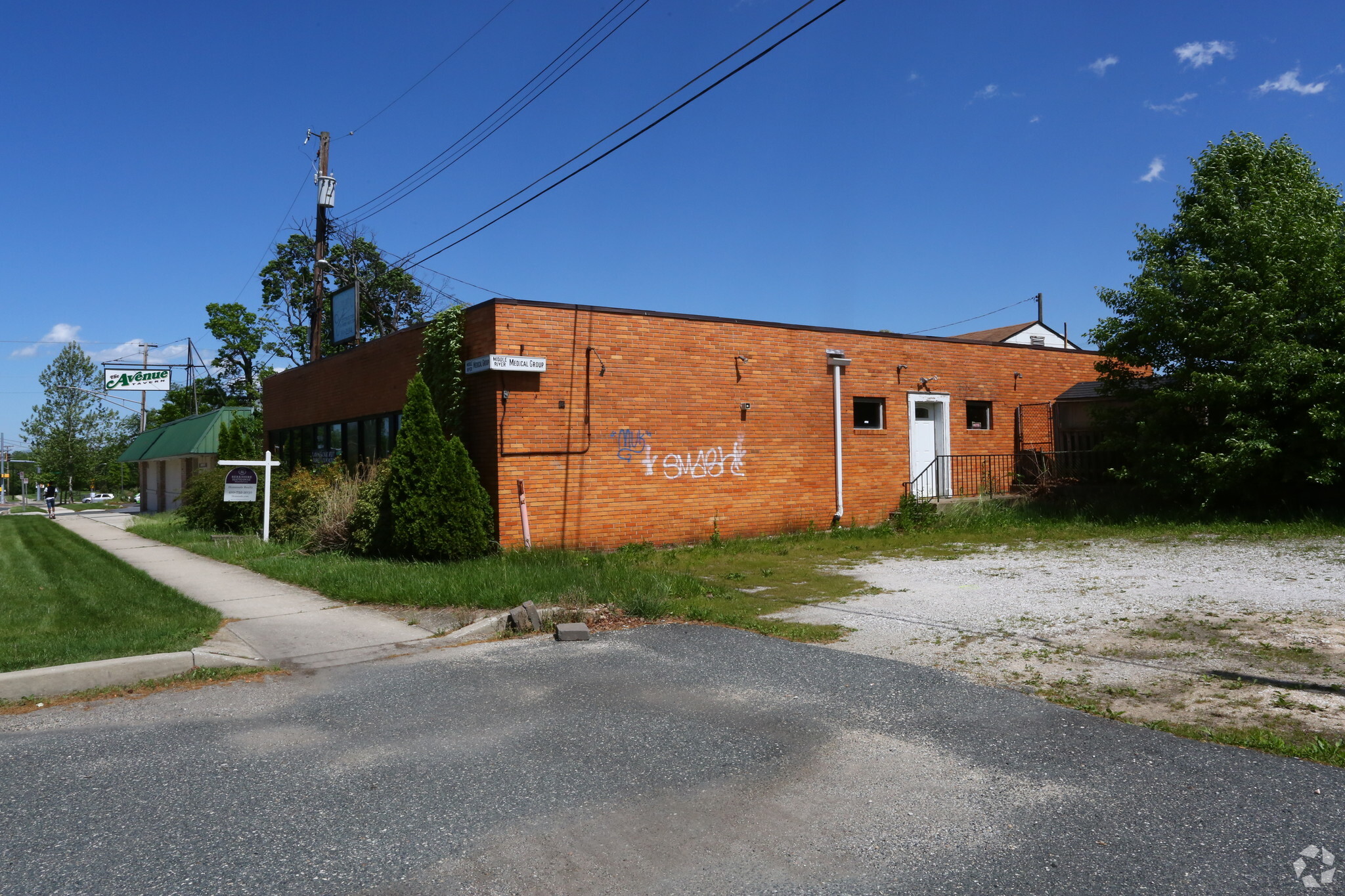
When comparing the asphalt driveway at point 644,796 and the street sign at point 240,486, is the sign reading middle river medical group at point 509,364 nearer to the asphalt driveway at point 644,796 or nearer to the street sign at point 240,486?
the street sign at point 240,486

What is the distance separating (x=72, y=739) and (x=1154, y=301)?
19.0 m

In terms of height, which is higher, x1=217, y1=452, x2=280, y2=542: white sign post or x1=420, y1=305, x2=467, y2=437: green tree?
x1=420, y1=305, x2=467, y2=437: green tree

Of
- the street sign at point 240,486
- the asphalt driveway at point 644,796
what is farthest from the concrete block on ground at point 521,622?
the street sign at point 240,486

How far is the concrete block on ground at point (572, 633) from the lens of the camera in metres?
8.58

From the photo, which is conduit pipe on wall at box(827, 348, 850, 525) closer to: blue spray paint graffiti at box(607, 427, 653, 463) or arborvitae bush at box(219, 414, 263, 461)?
blue spray paint graffiti at box(607, 427, 653, 463)

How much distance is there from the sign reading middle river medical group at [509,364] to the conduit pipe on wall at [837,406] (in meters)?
6.49

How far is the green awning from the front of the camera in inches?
1244

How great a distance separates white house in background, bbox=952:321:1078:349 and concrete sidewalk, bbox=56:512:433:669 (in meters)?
35.4

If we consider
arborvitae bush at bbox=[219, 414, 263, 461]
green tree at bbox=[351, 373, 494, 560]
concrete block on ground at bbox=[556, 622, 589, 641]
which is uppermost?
arborvitae bush at bbox=[219, 414, 263, 461]

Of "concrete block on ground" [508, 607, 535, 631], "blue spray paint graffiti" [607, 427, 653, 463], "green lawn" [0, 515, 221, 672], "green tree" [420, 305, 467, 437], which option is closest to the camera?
"green lawn" [0, 515, 221, 672]

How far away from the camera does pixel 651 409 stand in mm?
16094

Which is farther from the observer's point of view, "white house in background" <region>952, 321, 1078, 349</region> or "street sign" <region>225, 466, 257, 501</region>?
"white house in background" <region>952, 321, 1078, 349</region>

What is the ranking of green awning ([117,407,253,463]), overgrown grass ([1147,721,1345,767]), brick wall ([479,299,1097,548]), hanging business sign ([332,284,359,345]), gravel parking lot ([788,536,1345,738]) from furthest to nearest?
green awning ([117,407,253,463]) → hanging business sign ([332,284,359,345]) → brick wall ([479,299,1097,548]) → gravel parking lot ([788,536,1345,738]) → overgrown grass ([1147,721,1345,767])

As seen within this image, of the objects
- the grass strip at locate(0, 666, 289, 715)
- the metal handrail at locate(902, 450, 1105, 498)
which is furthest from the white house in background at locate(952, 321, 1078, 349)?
the grass strip at locate(0, 666, 289, 715)
